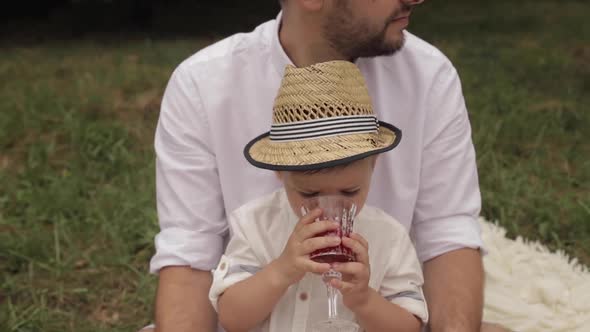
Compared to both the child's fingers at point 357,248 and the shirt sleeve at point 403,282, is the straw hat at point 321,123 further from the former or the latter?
the shirt sleeve at point 403,282

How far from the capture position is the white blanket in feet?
A: 11.0

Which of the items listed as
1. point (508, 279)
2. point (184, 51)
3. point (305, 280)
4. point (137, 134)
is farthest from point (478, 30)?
point (305, 280)

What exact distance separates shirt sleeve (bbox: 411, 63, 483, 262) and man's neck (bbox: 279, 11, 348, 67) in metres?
0.37

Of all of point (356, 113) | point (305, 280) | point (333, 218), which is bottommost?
point (305, 280)

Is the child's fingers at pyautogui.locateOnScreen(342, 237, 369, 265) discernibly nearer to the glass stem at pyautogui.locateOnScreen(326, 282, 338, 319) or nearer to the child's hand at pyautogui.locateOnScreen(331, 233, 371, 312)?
the child's hand at pyautogui.locateOnScreen(331, 233, 371, 312)

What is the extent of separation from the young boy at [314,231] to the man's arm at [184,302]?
204 millimetres

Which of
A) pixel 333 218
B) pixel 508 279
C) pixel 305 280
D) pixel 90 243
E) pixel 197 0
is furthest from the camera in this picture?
pixel 197 0

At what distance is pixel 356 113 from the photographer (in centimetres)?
219

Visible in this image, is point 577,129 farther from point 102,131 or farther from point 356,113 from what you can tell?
point 356,113

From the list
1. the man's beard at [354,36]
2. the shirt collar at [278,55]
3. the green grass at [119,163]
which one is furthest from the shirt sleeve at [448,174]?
the green grass at [119,163]

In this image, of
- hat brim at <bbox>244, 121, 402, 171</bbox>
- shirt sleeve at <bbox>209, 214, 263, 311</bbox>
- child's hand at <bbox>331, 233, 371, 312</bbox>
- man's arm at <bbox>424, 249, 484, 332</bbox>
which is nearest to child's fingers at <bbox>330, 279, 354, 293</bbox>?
child's hand at <bbox>331, 233, 371, 312</bbox>

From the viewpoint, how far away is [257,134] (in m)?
2.74

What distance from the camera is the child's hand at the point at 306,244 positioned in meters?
2.05

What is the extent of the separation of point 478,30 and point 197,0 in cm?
343
